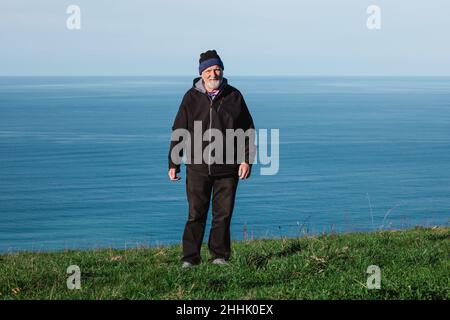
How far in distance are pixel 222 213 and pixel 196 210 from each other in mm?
351

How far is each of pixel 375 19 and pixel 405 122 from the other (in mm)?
181446

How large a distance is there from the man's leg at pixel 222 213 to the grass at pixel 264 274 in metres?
0.23

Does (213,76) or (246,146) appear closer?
(213,76)

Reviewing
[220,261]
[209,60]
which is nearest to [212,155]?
[209,60]

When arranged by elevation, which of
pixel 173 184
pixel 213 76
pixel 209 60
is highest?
pixel 209 60

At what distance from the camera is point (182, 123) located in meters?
9.20

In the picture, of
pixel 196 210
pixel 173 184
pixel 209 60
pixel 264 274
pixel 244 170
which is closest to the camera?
pixel 264 274

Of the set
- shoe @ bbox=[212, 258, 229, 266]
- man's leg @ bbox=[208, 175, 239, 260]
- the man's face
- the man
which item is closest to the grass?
shoe @ bbox=[212, 258, 229, 266]

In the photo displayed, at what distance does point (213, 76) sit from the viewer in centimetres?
912

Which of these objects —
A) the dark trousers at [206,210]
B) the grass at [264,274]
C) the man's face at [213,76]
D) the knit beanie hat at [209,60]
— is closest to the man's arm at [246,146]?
the dark trousers at [206,210]

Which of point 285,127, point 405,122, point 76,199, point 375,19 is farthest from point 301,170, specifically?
point 375,19

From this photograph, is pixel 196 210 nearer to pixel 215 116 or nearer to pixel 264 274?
pixel 215 116

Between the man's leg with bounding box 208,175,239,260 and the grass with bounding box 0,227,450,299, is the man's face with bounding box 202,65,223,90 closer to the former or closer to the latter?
the man's leg with bounding box 208,175,239,260

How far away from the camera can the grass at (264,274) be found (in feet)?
23.6
